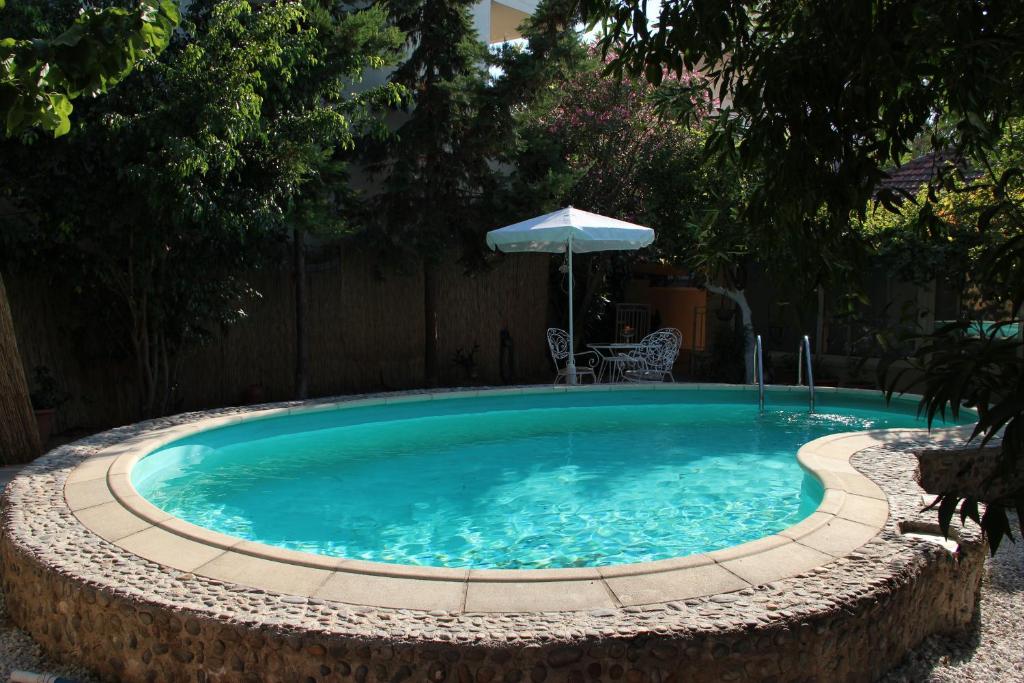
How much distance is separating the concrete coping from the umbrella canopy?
549 cm

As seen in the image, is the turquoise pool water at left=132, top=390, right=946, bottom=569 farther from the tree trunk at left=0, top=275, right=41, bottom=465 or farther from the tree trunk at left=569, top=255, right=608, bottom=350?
the tree trunk at left=569, top=255, right=608, bottom=350

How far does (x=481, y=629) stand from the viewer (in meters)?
3.08

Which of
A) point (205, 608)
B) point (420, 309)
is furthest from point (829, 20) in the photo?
point (420, 309)

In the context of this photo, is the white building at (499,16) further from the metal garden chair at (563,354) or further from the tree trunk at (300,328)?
the tree trunk at (300,328)

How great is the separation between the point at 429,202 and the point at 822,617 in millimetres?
8637

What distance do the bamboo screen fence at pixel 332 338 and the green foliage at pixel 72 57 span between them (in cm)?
698

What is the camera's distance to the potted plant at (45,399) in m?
7.92

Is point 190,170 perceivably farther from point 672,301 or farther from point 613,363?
point 672,301

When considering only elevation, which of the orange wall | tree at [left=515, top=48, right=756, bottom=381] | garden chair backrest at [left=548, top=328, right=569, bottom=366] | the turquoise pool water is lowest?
the turquoise pool water

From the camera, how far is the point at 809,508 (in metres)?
5.58

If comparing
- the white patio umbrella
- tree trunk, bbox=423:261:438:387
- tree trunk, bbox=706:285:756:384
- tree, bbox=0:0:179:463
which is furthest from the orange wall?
tree, bbox=0:0:179:463

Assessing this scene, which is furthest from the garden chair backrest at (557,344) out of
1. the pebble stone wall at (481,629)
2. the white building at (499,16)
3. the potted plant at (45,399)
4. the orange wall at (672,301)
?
the pebble stone wall at (481,629)

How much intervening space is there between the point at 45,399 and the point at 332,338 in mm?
3892

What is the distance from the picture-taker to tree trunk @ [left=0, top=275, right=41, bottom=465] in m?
6.82
